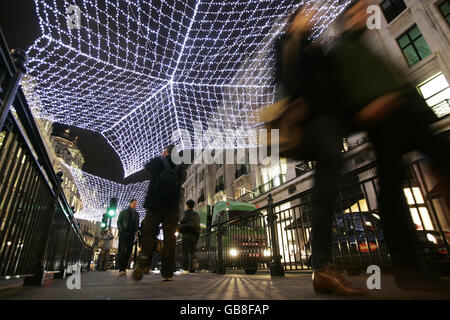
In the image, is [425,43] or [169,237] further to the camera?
[425,43]

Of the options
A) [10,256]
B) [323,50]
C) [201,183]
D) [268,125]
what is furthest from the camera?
[201,183]

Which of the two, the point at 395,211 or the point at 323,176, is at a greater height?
the point at 323,176

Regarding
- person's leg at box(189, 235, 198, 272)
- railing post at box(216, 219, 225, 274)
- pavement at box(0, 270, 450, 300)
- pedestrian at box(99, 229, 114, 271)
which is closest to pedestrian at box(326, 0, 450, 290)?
pavement at box(0, 270, 450, 300)

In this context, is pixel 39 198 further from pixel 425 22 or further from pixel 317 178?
pixel 425 22

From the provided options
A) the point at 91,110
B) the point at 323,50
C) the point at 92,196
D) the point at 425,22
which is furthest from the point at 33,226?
the point at 425,22

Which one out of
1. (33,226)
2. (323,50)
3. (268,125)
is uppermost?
(323,50)

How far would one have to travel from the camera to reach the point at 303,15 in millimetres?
1884

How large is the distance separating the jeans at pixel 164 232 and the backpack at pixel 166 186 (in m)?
0.23

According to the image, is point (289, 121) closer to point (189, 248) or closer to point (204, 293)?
point (204, 293)

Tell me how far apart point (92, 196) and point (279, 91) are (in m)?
14.3

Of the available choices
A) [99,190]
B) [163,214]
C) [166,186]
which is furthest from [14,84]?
[99,190]

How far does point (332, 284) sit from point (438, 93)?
15.5 metres

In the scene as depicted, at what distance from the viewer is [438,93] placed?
39.6 ft

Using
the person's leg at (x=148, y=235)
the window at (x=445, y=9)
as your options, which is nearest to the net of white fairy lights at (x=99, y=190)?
the person's leg at (x=148, y=235)
